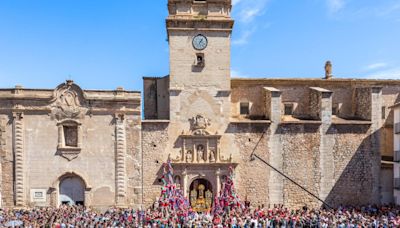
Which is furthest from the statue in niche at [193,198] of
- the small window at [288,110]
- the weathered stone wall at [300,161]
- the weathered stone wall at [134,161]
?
the small window at [288,110]

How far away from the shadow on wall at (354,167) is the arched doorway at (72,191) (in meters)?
16.5

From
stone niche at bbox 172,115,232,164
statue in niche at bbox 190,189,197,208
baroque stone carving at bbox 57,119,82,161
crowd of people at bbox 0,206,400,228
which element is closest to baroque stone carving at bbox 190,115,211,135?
stone niche at bbox 172,115,232,164

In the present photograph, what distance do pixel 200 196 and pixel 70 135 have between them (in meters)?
9.46

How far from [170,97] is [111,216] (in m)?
8.92

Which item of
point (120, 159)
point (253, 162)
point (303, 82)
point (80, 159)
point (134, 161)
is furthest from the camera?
point (303, 82)

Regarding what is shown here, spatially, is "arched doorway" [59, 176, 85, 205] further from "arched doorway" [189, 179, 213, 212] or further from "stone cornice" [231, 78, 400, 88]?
"stone cornice" [231, 78, 400, 88]

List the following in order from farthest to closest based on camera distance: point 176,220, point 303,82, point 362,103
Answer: point 303,82 → point 362,103 → point 176,220

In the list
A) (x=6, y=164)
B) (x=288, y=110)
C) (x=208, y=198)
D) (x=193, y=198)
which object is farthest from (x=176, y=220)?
(x=288, y=110)

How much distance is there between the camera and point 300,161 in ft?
94.9

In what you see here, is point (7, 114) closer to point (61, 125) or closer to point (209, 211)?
point (61, 125)

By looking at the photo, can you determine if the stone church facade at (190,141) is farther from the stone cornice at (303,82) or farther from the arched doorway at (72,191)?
the stone cornice at (303,82)

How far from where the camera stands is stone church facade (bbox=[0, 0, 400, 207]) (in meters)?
27.2

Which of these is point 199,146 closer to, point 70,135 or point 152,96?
point 152,96

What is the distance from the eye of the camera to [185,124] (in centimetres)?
2841
